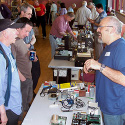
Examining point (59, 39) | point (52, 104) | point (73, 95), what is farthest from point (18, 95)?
point (59, 39)

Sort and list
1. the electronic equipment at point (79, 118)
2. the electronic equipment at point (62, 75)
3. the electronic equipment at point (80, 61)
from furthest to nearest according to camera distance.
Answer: the electronic equipment at point (62, 75) < the electronic equipment at point (80, 61) < the electronic equipment at point (79, 118)

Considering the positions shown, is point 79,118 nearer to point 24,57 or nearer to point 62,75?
point 24,57

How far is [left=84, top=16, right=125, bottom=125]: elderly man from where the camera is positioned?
1763 millimetres

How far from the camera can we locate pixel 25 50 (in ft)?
9.00

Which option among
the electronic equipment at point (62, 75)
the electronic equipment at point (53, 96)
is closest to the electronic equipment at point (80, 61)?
the electronic equipment at point (62, 75)

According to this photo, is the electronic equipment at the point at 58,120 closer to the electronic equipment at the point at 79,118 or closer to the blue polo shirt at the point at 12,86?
the electronic equipment at the point at 79,118

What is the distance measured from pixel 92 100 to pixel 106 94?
11.2 inches

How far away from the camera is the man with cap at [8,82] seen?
5.47 ft

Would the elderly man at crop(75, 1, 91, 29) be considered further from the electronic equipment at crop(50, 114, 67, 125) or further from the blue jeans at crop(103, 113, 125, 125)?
the electronic equipment at crop(50, 114, 67, 125)

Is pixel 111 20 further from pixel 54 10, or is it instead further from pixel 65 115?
pixel 54 10

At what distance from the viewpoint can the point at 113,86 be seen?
1927mm


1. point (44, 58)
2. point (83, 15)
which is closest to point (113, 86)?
point (44, 58)

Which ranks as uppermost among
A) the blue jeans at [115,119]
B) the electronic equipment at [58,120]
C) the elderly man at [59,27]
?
the elderly man at [59,27]

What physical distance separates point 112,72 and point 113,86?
0.24 m
